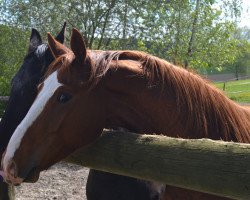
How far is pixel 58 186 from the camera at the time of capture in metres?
6.50

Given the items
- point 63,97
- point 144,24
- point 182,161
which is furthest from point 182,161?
point 144,24

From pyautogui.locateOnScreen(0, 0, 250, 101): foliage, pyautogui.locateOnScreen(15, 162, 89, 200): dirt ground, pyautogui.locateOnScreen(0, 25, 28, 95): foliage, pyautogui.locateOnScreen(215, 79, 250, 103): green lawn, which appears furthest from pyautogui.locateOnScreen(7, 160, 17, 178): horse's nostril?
pyautogui.locateOnScreen(215, 79, 250, 103): green lawn

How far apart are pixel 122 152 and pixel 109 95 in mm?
350

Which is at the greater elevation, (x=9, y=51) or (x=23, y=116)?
(x=9, y=51)

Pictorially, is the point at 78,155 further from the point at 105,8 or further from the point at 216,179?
the point at 105,8

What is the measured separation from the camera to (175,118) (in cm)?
225

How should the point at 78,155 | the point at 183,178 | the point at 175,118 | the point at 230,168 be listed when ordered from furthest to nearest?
the point at 78,155, the point at 175,118, the point at 183,178, the point at 230,168

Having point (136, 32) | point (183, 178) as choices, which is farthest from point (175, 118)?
point (136, 32)

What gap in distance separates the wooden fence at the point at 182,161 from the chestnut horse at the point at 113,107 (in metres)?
0.16

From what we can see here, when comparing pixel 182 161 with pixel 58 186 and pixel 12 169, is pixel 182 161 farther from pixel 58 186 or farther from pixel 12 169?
pixel 58 186

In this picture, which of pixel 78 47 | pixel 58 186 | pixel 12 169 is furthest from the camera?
pixel 58 186

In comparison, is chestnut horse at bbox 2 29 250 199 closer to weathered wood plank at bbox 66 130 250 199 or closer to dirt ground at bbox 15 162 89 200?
weathered wood plank at bbox 66 130 250 199

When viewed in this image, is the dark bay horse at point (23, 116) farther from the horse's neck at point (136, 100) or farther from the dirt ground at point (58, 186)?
the dirt ground at point (58, 186)

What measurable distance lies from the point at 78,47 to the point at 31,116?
0.46 m
